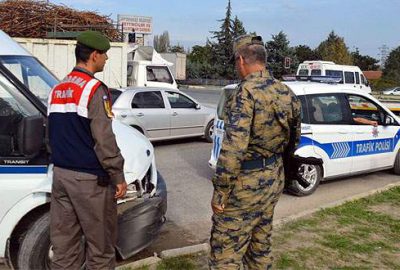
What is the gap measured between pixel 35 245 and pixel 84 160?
115cm

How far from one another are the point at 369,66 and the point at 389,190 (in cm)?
8785

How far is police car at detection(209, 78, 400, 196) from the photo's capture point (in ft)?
23.9

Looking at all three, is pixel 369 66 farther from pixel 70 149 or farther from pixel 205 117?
pixel 70 149

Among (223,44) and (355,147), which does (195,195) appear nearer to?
(355,147)

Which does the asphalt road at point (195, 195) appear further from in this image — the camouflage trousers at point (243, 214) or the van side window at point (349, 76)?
the van side window at point (349, 76)

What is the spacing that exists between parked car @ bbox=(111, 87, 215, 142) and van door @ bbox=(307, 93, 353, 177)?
4.51m

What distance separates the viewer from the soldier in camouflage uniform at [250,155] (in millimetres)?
3154

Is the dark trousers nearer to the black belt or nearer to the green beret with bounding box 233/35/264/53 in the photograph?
the black belt

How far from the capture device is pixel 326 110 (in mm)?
7574

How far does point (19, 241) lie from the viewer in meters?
4.05

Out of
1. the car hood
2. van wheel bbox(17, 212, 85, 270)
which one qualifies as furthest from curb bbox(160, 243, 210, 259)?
van wheel bbox(17, 212, 85, 270)

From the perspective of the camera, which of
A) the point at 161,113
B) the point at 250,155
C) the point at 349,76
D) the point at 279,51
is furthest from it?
the point at 279,51

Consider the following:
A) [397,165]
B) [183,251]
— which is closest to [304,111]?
[397,165]

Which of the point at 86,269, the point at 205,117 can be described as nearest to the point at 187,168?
the point at 205,117
